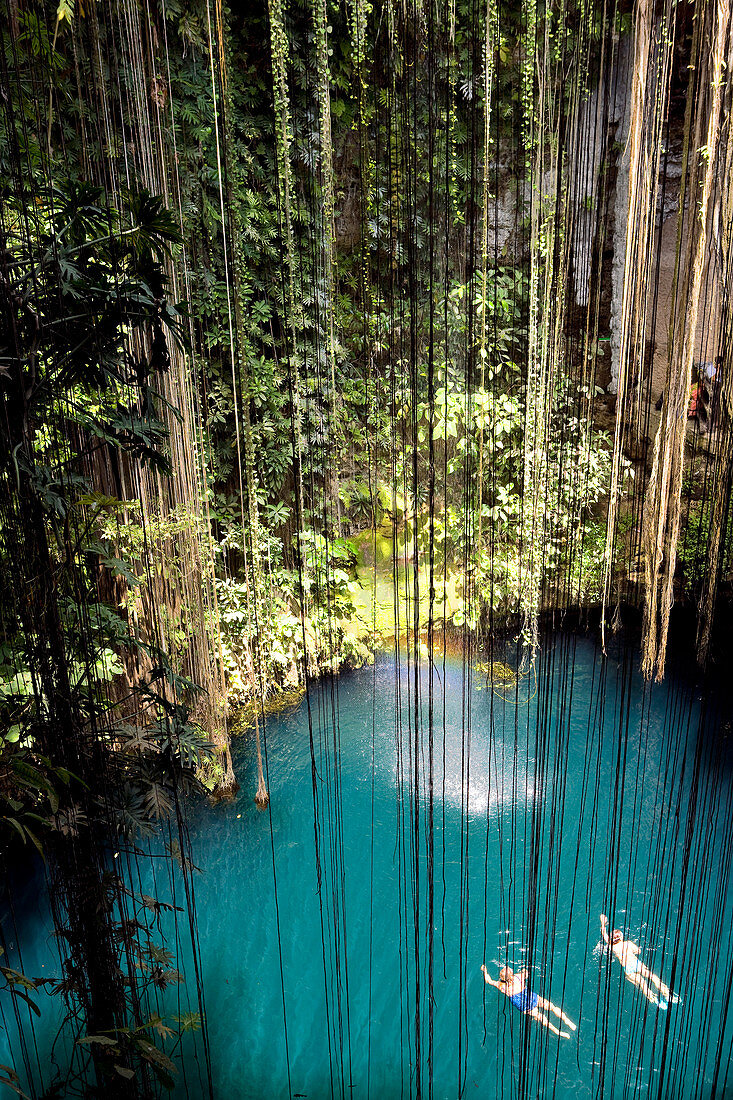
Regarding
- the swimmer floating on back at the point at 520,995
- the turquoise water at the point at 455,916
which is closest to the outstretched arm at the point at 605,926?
the turquoise water at the point at 455,916

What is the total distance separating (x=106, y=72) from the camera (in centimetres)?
318

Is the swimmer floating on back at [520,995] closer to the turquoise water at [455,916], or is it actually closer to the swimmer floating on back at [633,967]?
the turquoise water at [455,916]

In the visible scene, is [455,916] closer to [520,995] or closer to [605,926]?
[520,995]

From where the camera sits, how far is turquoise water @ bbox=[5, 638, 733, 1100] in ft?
9.07

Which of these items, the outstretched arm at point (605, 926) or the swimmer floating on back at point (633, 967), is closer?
the swimmer floating on back at point (633, 967)

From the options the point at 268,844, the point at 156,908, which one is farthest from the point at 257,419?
the point at 156,908

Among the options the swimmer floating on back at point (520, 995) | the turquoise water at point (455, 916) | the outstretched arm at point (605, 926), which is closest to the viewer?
the turquoise water at point (455, 916)

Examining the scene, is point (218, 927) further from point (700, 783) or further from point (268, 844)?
point (700, 783)

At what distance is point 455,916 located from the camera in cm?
341

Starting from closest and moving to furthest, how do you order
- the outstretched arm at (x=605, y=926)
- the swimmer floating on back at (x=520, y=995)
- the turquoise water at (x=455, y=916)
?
the turquoise water at (x=455, y=916)
the swimmer floating on back at (x=520, y=995)
the outstretched arm at (x=605, y=926)

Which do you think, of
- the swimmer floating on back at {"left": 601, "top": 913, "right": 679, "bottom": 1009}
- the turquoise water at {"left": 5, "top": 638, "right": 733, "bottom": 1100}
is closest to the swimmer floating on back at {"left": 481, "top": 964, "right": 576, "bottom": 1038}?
the turquoise water at {"left": 5, "top": 638, "right": 733, "bottom": 1100}

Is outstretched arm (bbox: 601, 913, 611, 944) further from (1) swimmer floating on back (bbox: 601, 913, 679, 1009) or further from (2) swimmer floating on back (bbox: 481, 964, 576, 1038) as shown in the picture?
(2) swimmer floating on back (bbox: 481, 964, 576, 1038)

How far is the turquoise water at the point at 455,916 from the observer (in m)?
2.76

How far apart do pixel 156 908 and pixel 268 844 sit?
2.16 meters
